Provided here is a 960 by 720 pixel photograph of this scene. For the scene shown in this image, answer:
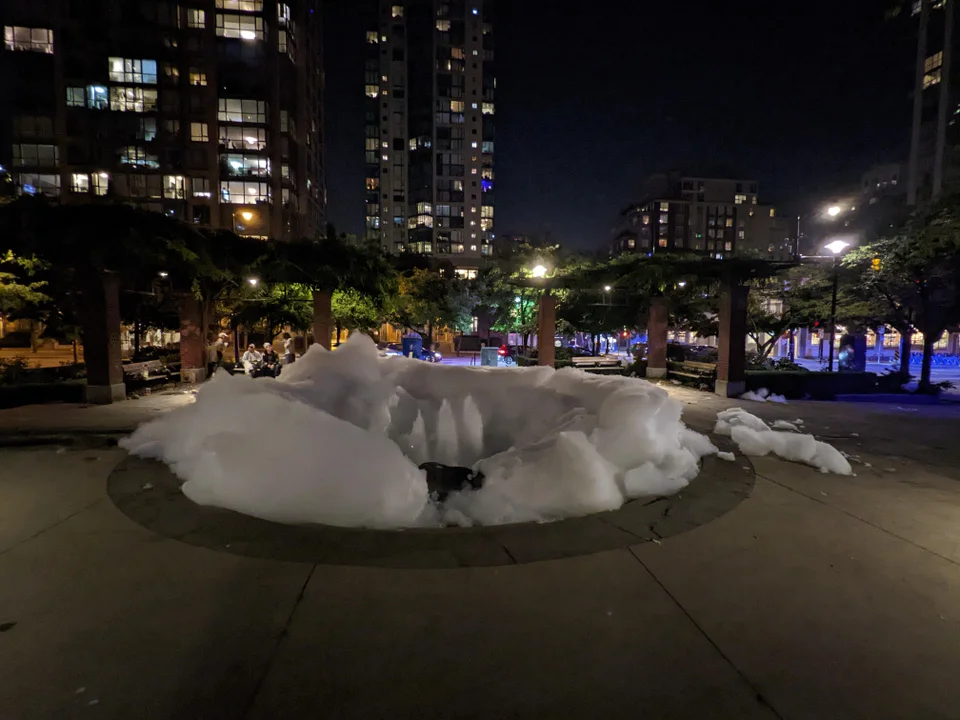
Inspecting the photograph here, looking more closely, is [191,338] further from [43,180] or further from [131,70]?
[131,70]

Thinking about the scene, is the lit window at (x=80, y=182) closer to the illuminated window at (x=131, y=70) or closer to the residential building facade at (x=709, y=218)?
the illuminated window at (x=131, y=70)

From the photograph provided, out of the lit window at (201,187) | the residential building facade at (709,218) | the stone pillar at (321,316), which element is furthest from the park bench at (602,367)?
the residential building facade at (709,218)

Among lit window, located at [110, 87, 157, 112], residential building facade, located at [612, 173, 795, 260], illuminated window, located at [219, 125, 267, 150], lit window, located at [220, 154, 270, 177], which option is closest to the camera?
lit window, located at [110, 87, 157, 112]

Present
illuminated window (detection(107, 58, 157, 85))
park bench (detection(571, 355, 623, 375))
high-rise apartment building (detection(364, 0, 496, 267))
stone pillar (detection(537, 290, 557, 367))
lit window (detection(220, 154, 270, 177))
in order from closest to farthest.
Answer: stone pillar (detection(537, 290, 557, 367))
park bench (detection(571, 355, 623, 375))
illuminated window (detection(107, 58, 157, 85))
lit window (detection(220, 154, 270, 177))
high-rise apartment building (detection(364, 0, 496, 267))

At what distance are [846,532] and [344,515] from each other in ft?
17.0

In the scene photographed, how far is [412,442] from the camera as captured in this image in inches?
323

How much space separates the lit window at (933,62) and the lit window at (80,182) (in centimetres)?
9754

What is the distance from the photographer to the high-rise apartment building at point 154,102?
170 feet

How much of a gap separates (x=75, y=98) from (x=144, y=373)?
53.2 meters

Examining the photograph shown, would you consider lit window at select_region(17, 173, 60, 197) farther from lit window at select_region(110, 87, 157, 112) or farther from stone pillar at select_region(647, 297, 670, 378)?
stone pillar at select_region(647, 297, 670, 378)

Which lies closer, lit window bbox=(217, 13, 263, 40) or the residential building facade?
lit window bbox=(217, 13, 263, 40)

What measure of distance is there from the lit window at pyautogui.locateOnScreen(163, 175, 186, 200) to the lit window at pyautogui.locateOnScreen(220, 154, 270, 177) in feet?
15.7

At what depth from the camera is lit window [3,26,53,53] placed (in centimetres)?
5147

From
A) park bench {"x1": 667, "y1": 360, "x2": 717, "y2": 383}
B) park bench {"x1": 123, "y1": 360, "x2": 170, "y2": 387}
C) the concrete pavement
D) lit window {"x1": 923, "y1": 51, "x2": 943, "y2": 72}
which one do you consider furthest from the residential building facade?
the concrete pavement
